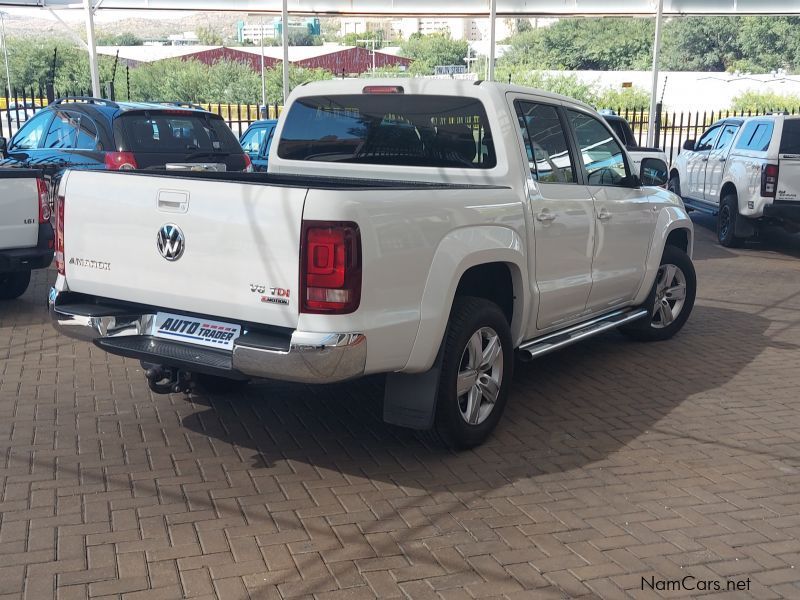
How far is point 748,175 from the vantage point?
1284cm

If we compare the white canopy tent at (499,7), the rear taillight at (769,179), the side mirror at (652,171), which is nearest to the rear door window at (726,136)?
the rear taillight at (769,179)

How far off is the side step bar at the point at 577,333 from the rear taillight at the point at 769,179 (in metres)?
6.01

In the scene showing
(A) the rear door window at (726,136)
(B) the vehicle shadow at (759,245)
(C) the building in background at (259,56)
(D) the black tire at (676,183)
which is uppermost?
(C) the building in background at (259,56)

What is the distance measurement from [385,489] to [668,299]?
417cm

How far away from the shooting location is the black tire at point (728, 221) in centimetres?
1339

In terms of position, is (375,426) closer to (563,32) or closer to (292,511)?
(292,511)

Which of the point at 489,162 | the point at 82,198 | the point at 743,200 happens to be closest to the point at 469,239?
the point at 489,162

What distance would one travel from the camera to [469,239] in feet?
16.2

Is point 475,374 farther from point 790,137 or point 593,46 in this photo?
point 593,46

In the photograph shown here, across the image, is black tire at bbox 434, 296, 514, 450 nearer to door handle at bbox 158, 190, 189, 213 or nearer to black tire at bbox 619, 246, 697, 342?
door handle at bbox 158, 190, 189, 213

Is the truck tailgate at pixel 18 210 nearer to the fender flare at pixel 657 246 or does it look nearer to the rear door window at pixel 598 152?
the rear door window at pixel 598 152

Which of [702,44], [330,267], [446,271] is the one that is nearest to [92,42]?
[446,271]
